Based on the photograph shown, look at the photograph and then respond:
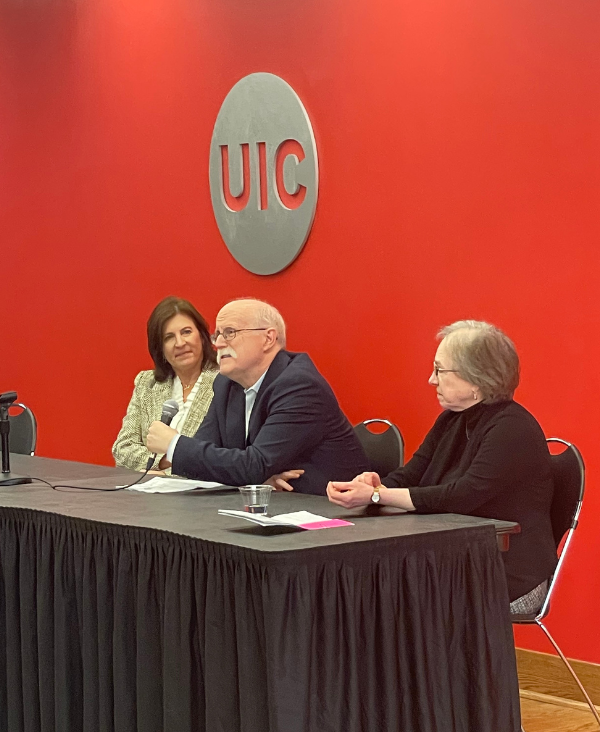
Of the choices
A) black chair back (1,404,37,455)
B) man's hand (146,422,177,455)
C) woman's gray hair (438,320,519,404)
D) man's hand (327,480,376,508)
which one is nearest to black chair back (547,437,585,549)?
woman's gray hair (438,320,519,404)

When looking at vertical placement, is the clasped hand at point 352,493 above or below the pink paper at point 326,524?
above

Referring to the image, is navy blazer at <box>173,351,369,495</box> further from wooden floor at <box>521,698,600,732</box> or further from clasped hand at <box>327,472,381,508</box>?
wooden floor at <box>521,698,600,732</box>

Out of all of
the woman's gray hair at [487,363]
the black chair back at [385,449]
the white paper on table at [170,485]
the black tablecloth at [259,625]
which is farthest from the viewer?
the black chair back at [385,449]

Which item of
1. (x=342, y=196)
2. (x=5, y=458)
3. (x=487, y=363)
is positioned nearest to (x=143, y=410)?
(x=5, y=458)

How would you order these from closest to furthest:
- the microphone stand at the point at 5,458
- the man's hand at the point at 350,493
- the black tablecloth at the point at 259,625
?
the black tablecloth at the point at 259,625
the man's hand at the point at 350,493
the microphone stand at the point at 5,458

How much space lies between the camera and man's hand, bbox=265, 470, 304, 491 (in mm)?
3513

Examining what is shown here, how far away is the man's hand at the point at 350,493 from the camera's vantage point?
9.39 feet

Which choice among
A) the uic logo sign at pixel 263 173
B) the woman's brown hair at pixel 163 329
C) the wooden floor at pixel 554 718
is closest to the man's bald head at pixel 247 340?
the woman's brown hair at pixel 163 329

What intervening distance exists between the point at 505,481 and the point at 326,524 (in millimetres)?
594

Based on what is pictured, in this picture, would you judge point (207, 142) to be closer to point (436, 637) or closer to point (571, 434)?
point (571, 434)

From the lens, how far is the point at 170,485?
346 centimetres

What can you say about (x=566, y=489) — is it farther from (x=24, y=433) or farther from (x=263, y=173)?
(x=24, y=433)

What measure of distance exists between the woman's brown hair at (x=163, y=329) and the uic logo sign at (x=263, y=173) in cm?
42

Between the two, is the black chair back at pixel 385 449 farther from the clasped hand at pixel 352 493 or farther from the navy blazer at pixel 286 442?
the clasped hand at pixel 352 493
